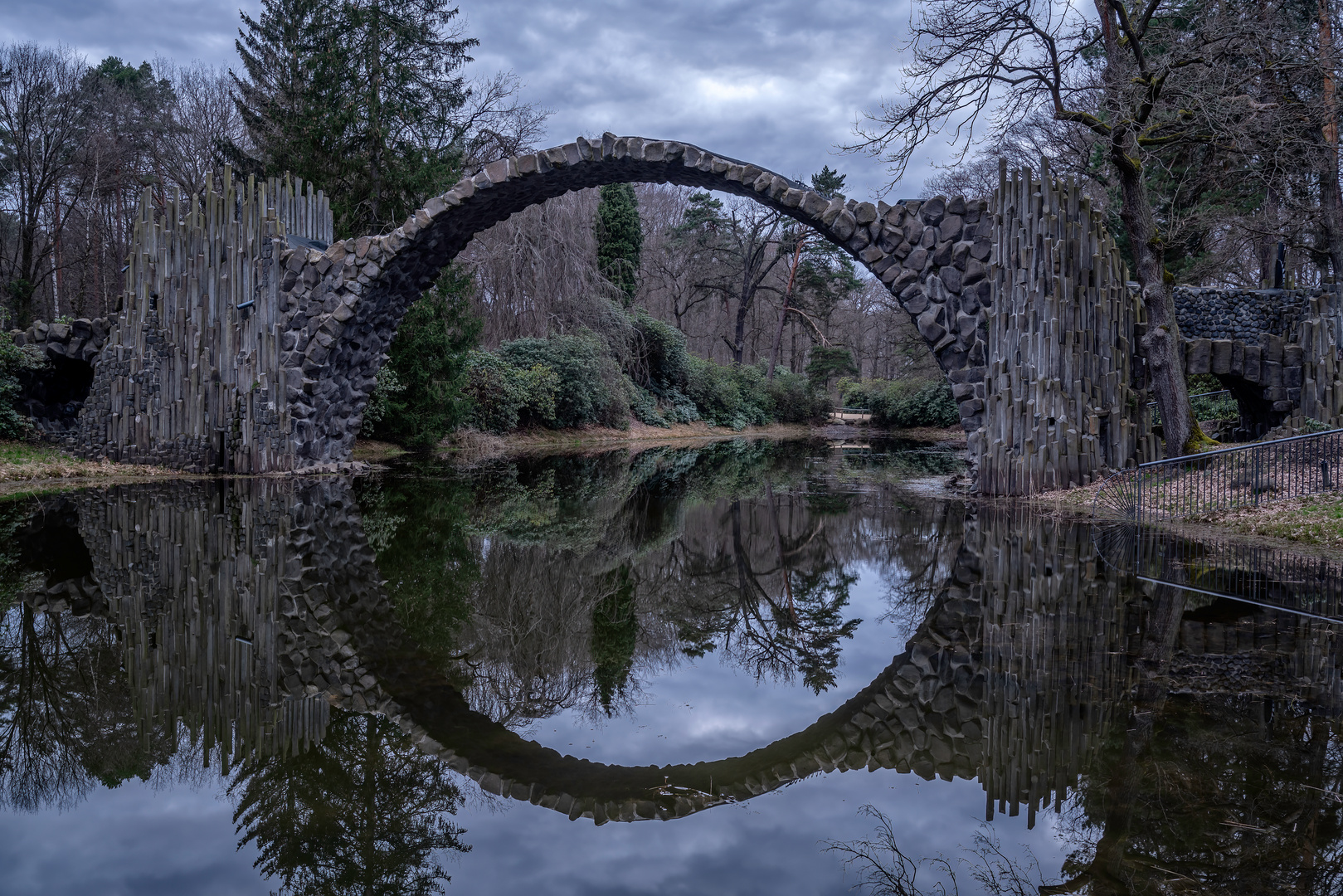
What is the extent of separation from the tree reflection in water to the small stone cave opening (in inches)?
598

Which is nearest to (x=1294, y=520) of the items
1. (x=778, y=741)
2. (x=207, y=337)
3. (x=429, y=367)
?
(x=778, y=741)

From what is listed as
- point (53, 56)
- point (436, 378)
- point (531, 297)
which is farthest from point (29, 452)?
point (53, 56)

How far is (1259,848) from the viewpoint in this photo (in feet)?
7.93

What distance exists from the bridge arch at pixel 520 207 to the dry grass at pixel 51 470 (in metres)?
2.53

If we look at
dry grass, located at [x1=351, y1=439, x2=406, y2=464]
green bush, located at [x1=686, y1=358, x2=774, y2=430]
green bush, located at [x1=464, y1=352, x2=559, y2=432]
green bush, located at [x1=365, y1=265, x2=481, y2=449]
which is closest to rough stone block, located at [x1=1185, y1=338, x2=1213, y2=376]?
green bush, located at [x1=365, y1=265, x2=481, y2=449]

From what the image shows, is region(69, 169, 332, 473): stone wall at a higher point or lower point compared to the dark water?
higher

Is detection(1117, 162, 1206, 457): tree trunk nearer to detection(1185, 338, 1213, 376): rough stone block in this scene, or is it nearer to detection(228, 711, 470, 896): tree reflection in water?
detection(1185, 338, 1213, 376): rough stone block

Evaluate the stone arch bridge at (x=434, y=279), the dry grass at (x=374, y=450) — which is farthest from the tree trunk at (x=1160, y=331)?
the dry grass at (x=374, y=450)

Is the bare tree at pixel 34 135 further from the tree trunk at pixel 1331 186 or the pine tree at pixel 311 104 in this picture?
the tree trunk at pixel 1331 186

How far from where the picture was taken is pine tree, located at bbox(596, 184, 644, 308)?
3378 cm

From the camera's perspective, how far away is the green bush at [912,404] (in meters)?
33.2

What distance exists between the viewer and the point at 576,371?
83.8 feet

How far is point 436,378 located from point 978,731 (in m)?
16.8

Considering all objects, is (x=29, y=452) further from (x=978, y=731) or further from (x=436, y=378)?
(x=978, y=731)
